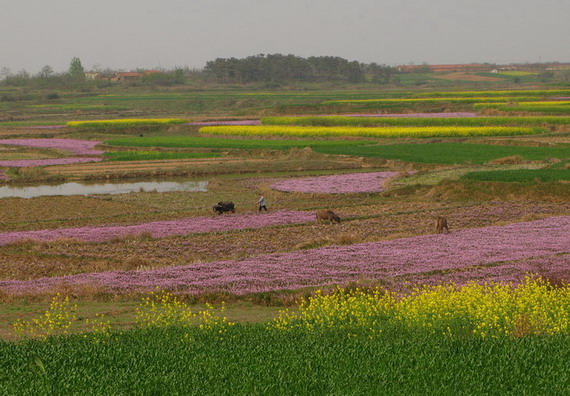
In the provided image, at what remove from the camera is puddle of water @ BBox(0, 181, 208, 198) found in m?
51.8

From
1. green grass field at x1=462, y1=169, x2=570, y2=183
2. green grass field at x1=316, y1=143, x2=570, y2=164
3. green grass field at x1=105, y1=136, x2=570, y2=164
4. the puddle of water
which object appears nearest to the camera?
green grass field at x1=462, y1=169, x2=570, y2=183

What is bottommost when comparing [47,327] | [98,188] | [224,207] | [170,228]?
[98,188]

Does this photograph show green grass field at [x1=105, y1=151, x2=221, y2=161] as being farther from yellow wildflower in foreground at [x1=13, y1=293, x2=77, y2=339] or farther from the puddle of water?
yellow wildflower in foreground at [x1=13, y1=293, x2=77, y2=339]

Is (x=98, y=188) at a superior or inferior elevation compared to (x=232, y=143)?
inferior

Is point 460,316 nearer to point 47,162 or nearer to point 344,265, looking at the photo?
point 344,265

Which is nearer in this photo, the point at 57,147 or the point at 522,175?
the point at 522,175

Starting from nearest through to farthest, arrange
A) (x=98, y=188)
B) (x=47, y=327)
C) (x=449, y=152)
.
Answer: (x=47, y=327), (x=98, y=188), (x=449, y=152)

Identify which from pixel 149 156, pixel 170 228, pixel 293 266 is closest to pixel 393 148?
pixel 149 156

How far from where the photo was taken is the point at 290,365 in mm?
12703

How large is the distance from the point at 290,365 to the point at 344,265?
13167 millimetres

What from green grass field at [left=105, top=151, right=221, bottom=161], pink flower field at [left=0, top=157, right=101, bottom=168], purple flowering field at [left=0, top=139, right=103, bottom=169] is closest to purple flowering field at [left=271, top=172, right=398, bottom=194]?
green grass field at [left=105, top=151, right=221, bottom=161]

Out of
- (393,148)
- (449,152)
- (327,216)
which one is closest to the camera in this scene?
(327,216)

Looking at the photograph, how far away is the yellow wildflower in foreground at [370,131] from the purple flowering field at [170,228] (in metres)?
43.8

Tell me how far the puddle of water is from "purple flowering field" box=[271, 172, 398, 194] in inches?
240
